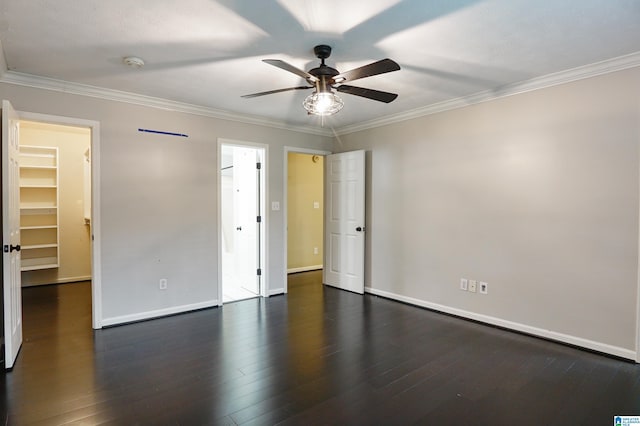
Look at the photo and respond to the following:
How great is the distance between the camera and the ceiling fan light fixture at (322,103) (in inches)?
97.8

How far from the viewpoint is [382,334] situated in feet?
10.9

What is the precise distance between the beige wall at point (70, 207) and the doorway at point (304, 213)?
Result: 3.39 m

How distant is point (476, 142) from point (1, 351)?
15.6ft

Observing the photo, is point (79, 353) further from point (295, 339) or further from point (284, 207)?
point (284, 207)

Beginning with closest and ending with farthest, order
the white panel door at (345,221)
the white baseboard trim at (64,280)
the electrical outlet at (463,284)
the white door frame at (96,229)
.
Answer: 1. the white door frame at (96,229)
2. the electrical outlet at (463,284)
3. the white panel door at (345,221)
4. the white baseboard trim at (64,280)

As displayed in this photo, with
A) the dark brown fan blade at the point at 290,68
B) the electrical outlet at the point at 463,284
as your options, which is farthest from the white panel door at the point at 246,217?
the electrical outlet at the point at 463,284

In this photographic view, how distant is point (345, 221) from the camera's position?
16.5 ft

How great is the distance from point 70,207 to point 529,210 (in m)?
6.58

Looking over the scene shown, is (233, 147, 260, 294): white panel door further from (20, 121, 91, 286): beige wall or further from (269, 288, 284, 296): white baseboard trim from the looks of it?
(20, 121, 91, 286): beige wall

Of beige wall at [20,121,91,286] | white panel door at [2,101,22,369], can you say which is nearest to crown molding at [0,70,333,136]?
white panel door at [2,101,22,369]

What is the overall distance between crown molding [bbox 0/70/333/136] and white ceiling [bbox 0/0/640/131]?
0.05 meters

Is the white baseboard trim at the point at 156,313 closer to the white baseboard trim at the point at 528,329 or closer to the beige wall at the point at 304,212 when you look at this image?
the beige wall at the point at 304,212

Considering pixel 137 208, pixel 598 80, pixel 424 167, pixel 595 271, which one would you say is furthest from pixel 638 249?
pixel 137 208

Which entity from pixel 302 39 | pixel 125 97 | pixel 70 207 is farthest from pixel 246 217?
pixel 302 39
